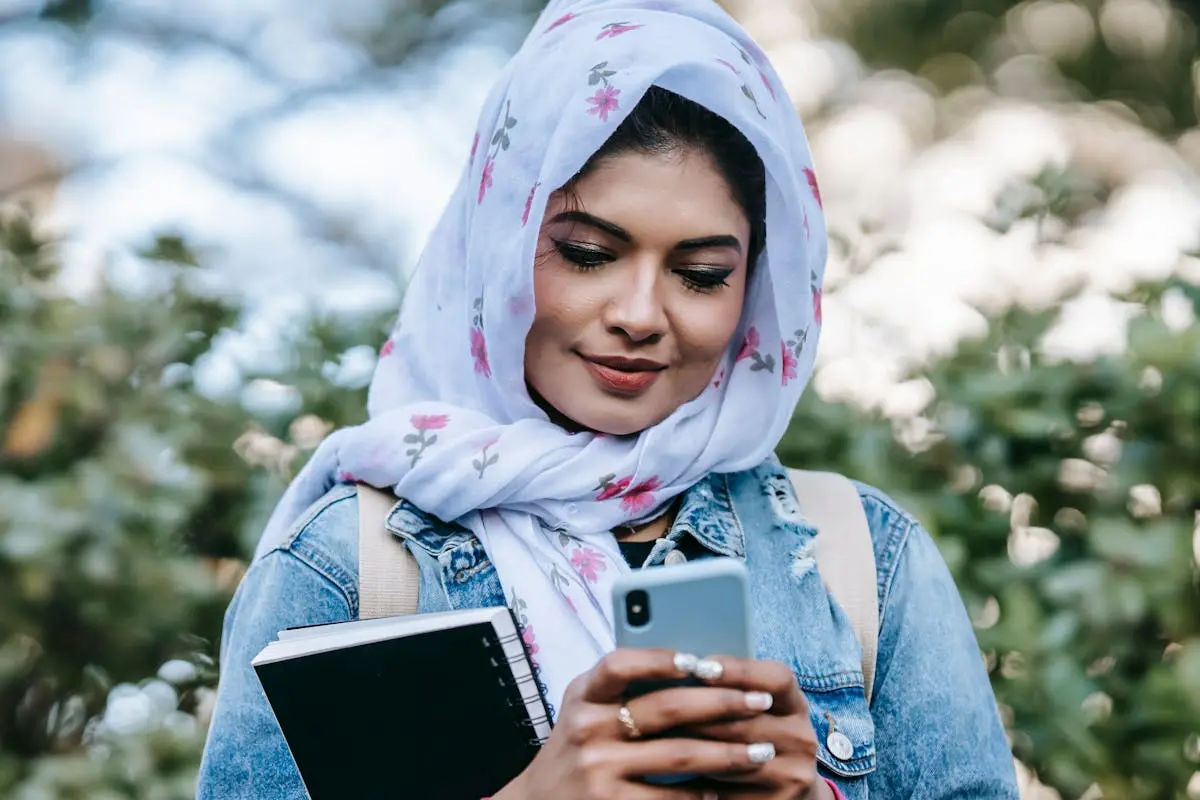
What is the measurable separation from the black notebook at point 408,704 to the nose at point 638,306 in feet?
1.37

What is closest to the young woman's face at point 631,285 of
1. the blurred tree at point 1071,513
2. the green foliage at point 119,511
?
the blurred tree at point 1071,513

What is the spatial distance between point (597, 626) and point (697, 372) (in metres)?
0.36

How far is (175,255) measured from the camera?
3.02 meters

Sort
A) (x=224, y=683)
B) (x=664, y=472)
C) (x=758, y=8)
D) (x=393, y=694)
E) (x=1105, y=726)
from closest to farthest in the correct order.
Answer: (x=393, y=694)
(x=224, y=683)
(x=664, y=472)
(x=1105, y=726)
(x=758, y=8)

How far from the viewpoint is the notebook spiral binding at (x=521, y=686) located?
1.40 meters

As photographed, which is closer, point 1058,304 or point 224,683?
point 224,683

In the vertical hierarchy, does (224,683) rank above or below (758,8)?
above

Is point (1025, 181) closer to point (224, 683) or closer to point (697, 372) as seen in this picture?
point (697, 372)

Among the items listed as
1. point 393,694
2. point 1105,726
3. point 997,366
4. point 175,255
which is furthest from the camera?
point 175,255

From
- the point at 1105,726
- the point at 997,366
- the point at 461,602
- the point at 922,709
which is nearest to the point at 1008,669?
the point at 1105,726

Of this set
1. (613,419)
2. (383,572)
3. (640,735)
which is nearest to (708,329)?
(613,419)

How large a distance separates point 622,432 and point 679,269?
0.22 metres

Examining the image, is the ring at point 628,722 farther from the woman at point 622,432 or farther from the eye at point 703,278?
the eye at point 703,278

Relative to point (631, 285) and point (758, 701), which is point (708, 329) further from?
point (758, 701)
